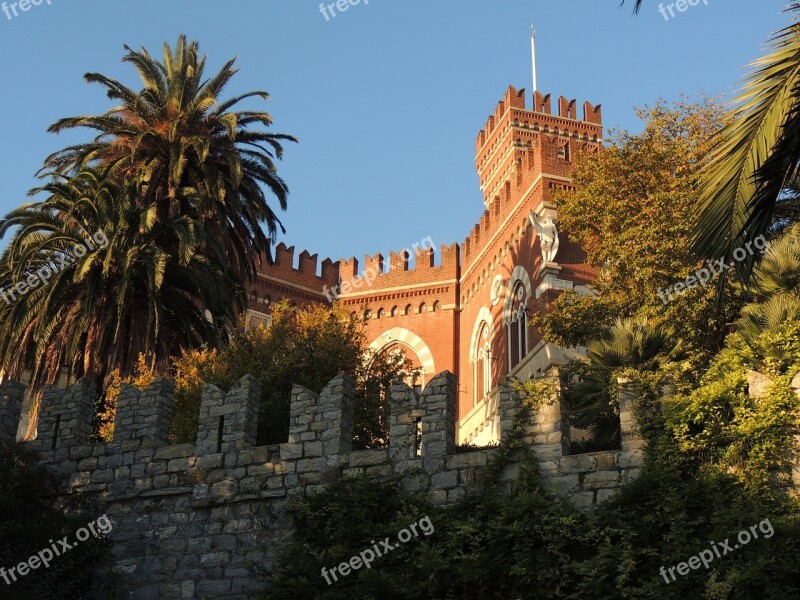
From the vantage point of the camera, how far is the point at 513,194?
36.1m

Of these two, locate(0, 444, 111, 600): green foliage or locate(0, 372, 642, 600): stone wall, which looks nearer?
locate(0, 372, 642, 600): stone wall

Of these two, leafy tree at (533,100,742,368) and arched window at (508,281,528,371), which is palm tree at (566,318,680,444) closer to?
leafy tree at (533,100,742,368)

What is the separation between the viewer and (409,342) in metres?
41.2

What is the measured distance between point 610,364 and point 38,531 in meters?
8.99

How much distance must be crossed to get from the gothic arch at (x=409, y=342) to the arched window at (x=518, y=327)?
5.69 metres

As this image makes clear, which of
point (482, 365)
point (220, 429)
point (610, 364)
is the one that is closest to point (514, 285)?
point (482, 365)

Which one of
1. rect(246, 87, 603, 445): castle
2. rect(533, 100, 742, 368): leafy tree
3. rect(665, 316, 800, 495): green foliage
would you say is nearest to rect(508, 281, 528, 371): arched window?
rect(246, 87, 603, 445): castle

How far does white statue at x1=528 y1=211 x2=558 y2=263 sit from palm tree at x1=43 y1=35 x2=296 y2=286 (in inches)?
313

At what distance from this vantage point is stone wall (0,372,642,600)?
15.0 meters

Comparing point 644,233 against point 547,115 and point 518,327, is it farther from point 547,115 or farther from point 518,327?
point 547,115

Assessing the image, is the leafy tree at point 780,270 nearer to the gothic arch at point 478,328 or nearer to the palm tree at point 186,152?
the palm tree at point 186,152

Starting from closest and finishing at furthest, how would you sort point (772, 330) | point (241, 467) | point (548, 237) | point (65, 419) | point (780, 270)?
point (772, 330) → point (241, 467) → point (780, 270) → point (65, 419) → point (548, 237)

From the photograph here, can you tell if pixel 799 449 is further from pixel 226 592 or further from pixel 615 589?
pixel 226 592

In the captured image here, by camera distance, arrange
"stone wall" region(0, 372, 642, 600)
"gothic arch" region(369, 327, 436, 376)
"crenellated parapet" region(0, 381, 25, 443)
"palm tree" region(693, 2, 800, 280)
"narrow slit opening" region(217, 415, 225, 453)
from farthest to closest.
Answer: "gothic arch" region(369, 327, 436, 376) < "crenellated parapet" region(0, 381, 25, 443) < "narrow slit opening" region(217, 415, 225, 453) < "stone wall" region(0, 372, 642, 600) < "palm tree" region(693, 2, 800, 280)
